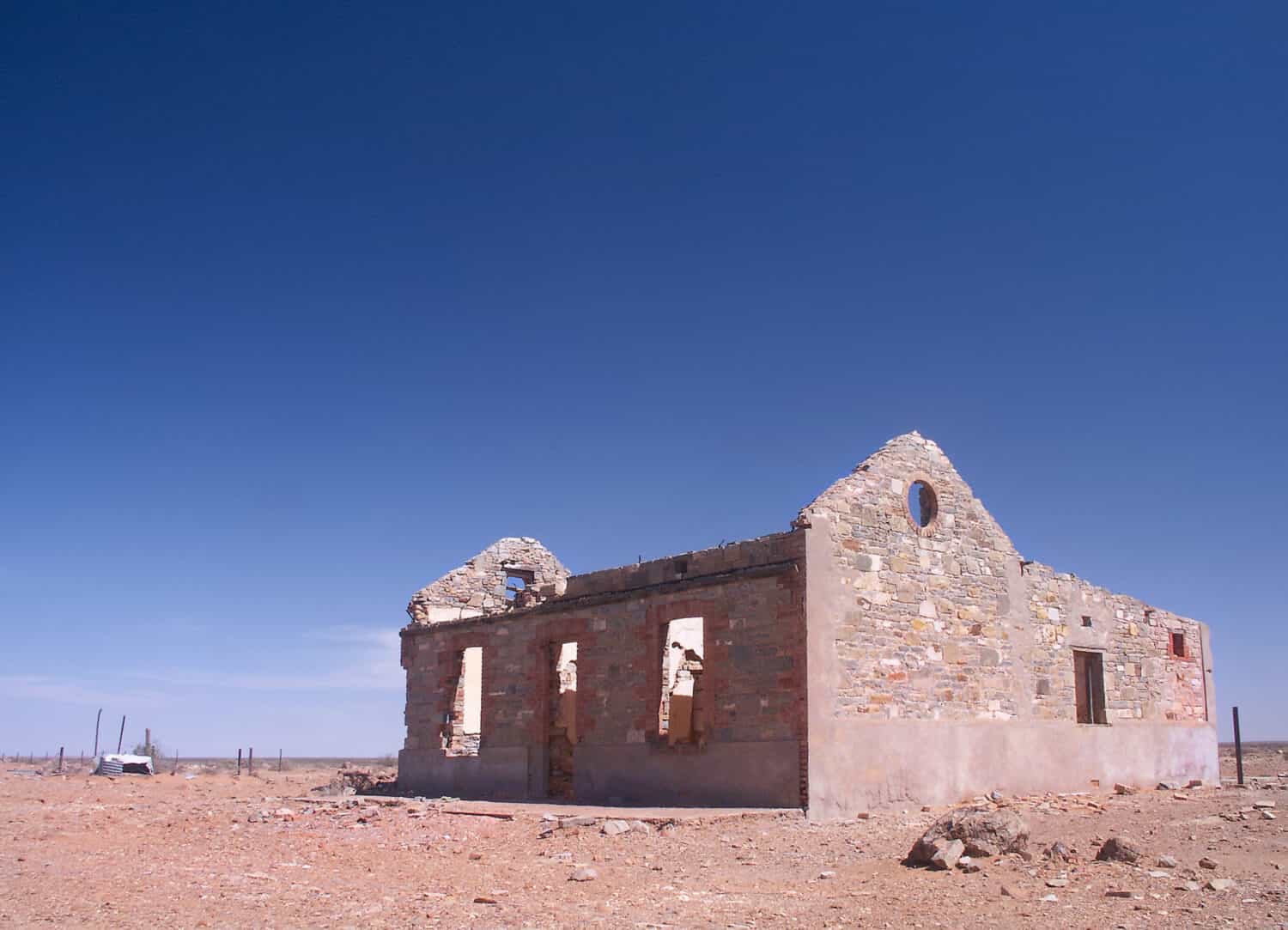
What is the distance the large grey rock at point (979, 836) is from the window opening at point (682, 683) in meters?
6.02

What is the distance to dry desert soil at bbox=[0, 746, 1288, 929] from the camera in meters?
9.38

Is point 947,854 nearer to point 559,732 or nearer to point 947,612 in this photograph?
point 947,612

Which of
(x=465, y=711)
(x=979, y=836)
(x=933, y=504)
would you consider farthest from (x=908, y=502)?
(x=465, y=711)

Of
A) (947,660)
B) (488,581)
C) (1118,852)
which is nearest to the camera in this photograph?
(1118,852)

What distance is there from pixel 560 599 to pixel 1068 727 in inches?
363

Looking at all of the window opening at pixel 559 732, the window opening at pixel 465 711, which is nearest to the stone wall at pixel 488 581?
the window opening at pixel 465 711

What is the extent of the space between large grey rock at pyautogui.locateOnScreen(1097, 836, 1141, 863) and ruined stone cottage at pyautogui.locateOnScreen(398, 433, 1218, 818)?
474 cm

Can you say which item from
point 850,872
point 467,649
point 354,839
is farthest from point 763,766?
point 467,649

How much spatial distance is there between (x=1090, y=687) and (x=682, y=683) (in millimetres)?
7607

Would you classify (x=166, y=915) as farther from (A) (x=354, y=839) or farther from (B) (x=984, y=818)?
(B) (x=984, y=818)

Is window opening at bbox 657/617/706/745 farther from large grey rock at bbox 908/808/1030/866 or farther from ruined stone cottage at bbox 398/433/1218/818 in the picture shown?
large grey rock at bbox 908/808/1030/866

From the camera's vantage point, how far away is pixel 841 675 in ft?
52.1

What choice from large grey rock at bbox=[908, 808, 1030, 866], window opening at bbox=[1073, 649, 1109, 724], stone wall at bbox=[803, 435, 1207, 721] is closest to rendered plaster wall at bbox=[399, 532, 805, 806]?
stone wall at bbox=[803, 435, 1207, 721]

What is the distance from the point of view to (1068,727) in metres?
19.3
